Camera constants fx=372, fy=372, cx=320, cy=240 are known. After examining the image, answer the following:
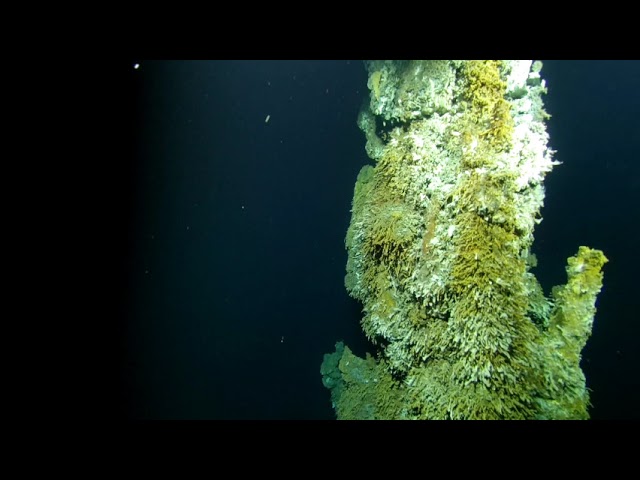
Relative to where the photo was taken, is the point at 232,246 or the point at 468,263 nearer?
the point at 468,263

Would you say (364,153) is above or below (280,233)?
above

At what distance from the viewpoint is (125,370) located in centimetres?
652

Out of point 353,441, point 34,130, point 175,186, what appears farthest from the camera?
point 175,186

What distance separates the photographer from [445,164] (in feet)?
11.0

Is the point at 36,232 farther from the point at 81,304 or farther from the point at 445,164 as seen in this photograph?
the point at 445,164

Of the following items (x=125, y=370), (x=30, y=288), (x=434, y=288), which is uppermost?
(x=434, y=288)

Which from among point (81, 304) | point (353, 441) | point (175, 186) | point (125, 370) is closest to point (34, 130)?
point (175, 186)
